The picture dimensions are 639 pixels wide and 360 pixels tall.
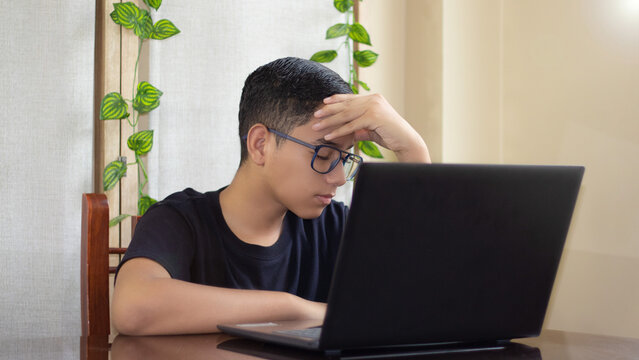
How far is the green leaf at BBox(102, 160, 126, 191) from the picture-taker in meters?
1.94

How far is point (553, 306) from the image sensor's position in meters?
2.46

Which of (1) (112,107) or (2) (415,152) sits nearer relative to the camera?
(2) (415,152)

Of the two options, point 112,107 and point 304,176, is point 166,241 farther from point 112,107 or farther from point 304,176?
point 112,107

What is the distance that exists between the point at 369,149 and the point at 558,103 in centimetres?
74

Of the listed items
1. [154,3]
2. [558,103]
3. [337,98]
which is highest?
[154,3]

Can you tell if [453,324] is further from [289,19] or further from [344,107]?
[289,19]

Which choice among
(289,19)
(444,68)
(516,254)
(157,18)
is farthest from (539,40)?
(516,254)

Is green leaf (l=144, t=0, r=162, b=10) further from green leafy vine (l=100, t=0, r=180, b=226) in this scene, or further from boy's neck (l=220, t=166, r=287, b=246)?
boy's neck (l=220, t=166, r=287, b=246)

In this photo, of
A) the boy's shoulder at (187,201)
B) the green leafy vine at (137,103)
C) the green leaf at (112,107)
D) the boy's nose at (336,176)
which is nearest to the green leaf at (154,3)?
the green leafy vine at (137,103)

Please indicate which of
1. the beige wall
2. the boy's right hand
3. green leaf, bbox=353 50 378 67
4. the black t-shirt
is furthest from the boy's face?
the beige wall

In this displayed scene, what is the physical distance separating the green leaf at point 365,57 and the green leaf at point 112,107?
0.91 m

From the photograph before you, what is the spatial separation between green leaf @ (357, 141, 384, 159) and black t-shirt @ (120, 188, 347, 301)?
38.8 inches

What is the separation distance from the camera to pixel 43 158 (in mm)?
1862

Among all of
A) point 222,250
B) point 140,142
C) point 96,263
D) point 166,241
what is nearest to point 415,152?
point 222,250
